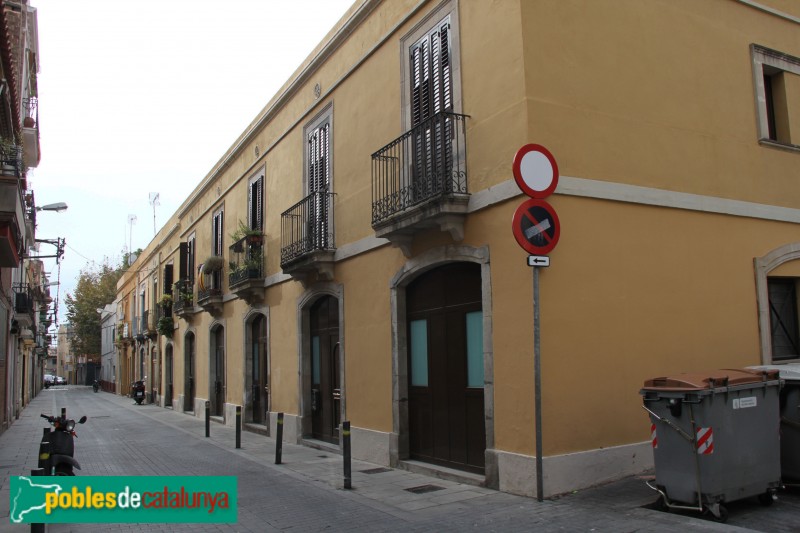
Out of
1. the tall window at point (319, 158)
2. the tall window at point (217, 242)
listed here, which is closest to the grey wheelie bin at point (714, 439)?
the tall window at point (319, 158)

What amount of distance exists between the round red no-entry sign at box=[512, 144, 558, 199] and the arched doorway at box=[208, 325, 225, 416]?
15653 millimetres

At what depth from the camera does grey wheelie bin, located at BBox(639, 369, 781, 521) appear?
6.16 meters

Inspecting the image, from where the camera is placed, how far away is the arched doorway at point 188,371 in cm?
2519

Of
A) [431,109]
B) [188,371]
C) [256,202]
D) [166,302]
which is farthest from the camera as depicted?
[166,302]

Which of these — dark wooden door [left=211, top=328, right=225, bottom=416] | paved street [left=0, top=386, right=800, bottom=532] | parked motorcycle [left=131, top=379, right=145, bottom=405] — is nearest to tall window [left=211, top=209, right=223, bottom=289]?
dark wooden door [left=211, top=328, right=225, bottom=416]

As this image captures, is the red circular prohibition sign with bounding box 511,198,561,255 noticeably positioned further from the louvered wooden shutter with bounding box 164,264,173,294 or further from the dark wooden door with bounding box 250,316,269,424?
the louvered wooden shutter with bounding box 164,264,173,294

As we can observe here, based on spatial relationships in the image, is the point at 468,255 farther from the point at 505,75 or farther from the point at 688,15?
the point at 688,15

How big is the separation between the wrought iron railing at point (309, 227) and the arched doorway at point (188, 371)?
41.4 ft

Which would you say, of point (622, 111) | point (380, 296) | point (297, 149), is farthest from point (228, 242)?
point (622, 111)

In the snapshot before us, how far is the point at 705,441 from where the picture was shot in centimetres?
615

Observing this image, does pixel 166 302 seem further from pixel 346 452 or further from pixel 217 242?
pixel 346 452

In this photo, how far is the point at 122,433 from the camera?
17.9 meters

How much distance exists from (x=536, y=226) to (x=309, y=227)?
701 centimetres

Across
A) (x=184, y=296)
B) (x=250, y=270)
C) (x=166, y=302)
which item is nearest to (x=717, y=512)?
(x=250, y=270)
